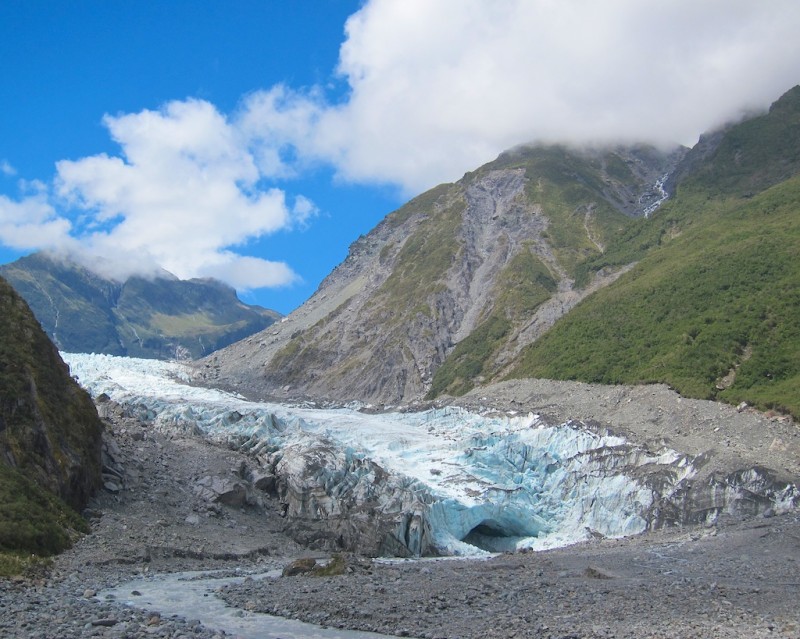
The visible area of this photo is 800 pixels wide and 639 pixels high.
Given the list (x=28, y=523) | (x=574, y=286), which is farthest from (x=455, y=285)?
(x=28, y=523)

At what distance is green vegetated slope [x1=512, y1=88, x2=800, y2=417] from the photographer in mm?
53250

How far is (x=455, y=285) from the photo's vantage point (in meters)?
122

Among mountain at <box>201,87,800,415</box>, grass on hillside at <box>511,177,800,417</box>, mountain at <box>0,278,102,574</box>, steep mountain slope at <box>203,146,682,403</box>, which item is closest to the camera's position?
mountain at <box>0,278,102,574</box>

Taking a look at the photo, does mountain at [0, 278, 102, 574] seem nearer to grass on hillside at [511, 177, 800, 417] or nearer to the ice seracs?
the ice seracs

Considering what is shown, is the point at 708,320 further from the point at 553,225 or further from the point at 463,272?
the point at 553,225

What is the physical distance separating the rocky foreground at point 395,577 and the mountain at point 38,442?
129 centimetres

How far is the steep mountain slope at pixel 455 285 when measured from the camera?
102875 mm

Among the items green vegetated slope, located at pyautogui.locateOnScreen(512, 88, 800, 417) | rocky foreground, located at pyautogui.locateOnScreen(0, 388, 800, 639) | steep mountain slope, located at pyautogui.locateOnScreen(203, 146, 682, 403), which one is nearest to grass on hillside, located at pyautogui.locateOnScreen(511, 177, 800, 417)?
green vegetated slope, located at pyautogui.locateOnScreen(512, 88, 800, 417)

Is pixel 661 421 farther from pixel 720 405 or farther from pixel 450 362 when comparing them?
pixel 450 362

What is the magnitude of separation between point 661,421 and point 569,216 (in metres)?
88.2

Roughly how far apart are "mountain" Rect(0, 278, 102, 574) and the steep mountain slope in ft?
200

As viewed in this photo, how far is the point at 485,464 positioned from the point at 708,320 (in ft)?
91.7

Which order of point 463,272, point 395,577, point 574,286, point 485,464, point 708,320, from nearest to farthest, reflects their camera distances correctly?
point 395,577 → point 485,464 → point 708,320 → point 574,286 → point 463,272

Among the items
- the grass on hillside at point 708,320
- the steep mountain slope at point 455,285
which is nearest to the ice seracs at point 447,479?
the grass on hillside at point 708,320
